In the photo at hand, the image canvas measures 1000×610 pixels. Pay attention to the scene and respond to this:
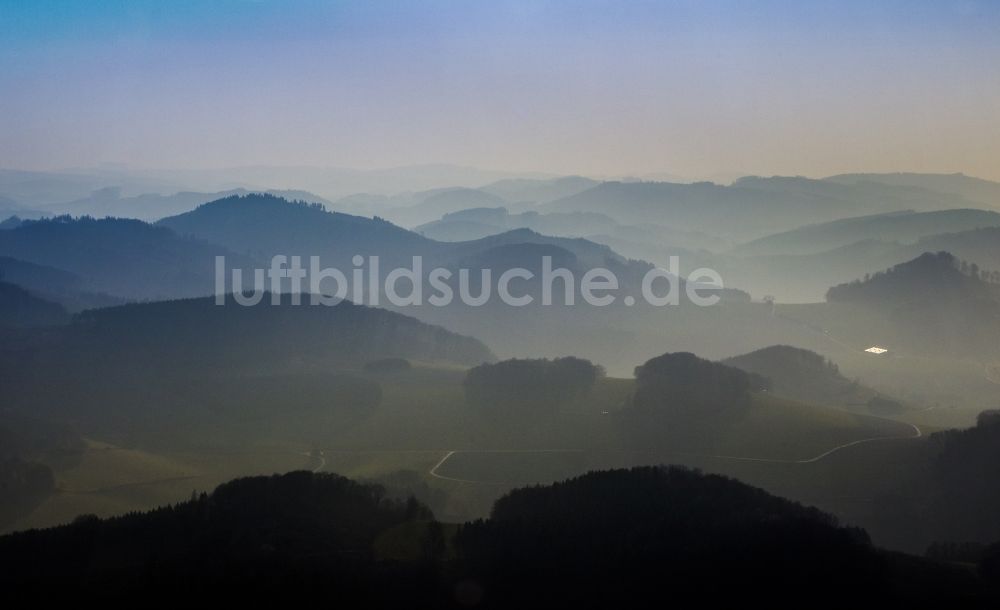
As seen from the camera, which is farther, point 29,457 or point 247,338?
point 247,338

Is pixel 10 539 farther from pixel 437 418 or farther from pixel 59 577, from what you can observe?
pixel 437 418

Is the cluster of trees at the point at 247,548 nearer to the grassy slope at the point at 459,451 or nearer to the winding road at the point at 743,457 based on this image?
the grassy slope at the point at 459,451

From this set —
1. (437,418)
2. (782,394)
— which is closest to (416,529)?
(437,418)

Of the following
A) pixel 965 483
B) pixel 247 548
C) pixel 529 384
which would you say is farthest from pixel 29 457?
pixel 965 483

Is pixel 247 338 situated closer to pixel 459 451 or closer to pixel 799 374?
pixel 459 451

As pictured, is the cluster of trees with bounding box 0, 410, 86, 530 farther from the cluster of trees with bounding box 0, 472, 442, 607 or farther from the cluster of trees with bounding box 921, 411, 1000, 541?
the cluster of trees with bounding box 921, 411, 1000, 541

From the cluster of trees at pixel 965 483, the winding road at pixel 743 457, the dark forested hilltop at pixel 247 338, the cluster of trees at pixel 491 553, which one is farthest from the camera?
the dark forested hilltop at pixel 247 338

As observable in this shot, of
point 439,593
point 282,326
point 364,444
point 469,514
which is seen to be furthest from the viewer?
point 282,326

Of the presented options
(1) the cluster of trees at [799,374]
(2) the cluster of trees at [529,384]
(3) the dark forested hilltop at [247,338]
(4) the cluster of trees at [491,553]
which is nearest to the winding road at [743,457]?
(2) the cluster of trees at [529,384]

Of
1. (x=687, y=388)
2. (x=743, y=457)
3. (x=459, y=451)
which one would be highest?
(x=687, y=388)
